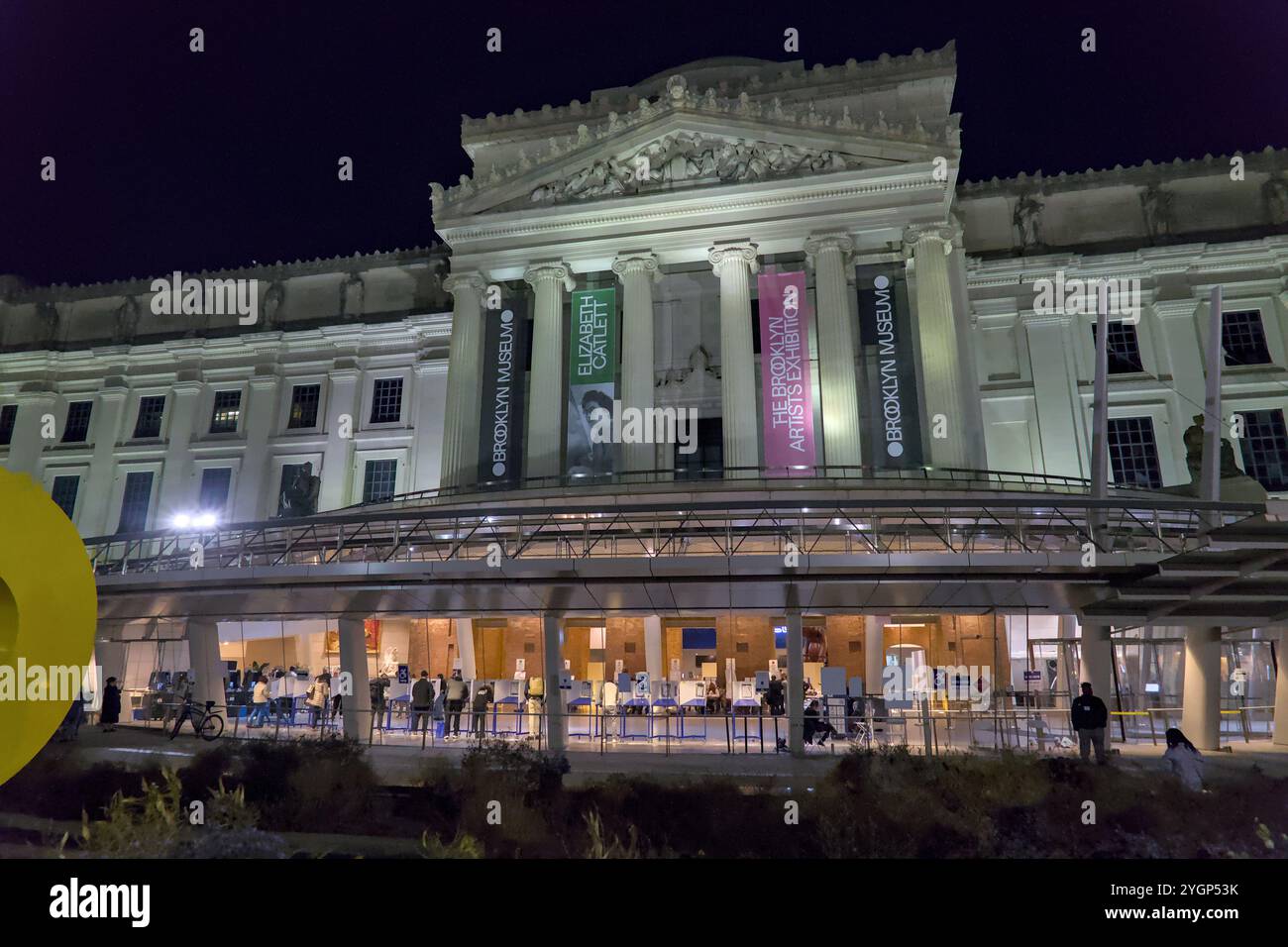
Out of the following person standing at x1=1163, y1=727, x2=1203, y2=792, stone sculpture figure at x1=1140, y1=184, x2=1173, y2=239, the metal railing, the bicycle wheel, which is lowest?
person standing at x1=1163, y1=727, x2=1203, y2=792

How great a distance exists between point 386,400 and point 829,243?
92.4ft

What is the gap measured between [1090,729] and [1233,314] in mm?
36382

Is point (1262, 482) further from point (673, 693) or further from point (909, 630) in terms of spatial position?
point (673, 693)

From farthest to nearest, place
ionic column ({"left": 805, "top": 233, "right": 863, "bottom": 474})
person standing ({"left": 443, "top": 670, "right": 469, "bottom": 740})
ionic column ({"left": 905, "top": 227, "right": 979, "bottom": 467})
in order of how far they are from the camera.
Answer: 1. ionic column ({"left": 805, "top": 233, "right": 863, "bottom": 474})
2. ionic column ({"left": 905, "top": 227, "right": 979, "bottom": 467})
3. person standing ({"left": 443, "top": 670, "right": 469, "bottom": 740})

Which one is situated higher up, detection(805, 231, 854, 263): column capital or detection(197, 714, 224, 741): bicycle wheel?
detection(805, 231, 854, 263): column capital

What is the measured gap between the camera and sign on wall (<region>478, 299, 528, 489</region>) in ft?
135

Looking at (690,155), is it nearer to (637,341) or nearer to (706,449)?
(637,341)

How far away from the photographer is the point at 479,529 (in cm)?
2841

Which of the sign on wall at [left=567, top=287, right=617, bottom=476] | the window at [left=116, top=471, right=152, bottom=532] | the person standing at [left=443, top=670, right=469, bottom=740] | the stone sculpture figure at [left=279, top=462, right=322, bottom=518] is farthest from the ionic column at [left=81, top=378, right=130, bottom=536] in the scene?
the person standing at [left=443, top=670, right=469, bottom=740]

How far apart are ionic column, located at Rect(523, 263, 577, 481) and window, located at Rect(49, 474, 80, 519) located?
3443 cm

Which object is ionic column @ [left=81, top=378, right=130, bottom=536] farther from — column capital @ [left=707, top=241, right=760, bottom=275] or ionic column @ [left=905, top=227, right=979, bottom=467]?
ionic column @ [left=905, top=227, right=979, bottom=467]

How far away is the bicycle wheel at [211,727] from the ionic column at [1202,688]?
23.4 m

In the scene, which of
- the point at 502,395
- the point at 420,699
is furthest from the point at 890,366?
the point at 420,699
